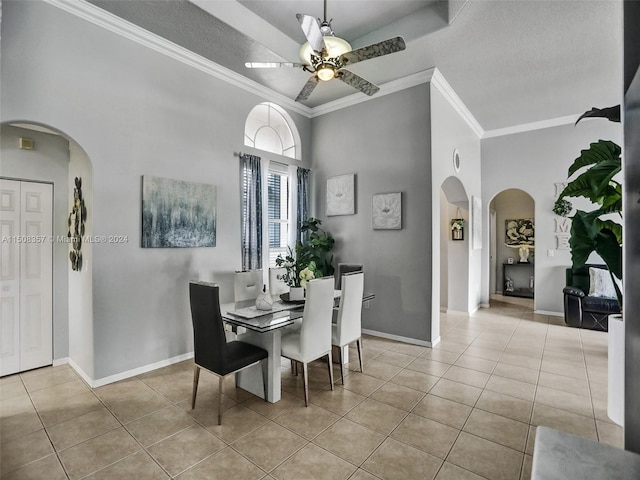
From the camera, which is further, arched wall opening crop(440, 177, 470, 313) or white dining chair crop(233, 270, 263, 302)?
arched wall opening crop(440, 177, 470, 313)

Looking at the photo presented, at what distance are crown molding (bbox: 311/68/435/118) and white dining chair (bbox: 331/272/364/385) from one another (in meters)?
2.73

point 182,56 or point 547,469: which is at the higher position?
point 182,56

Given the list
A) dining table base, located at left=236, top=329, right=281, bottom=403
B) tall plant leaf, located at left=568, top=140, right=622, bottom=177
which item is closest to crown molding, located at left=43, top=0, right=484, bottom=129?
tall plant leaf, located at left=568, top=140, right=622, bottom=177

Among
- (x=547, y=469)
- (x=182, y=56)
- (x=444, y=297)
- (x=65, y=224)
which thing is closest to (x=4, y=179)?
(x=65, y=224)

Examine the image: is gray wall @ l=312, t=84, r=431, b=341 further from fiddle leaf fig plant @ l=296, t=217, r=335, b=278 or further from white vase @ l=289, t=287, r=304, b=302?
white vase @ l=289, t=287, r=304, b=302

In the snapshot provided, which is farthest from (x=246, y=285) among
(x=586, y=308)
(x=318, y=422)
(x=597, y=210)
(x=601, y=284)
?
(x=601, y=284)

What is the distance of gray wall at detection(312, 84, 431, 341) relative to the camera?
4.18 m

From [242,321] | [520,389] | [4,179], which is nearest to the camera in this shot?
[242,321]

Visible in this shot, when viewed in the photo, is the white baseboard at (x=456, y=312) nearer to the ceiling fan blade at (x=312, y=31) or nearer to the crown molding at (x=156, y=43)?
the crown molding at (x=156, y=43)

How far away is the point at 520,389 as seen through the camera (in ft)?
9.74

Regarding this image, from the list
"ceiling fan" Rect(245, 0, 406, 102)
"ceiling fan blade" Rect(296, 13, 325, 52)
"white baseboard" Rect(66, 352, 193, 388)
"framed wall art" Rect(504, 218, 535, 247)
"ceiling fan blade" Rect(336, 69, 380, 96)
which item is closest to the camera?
"ceiling fan blade" Rect(296, 13, 325, 52)

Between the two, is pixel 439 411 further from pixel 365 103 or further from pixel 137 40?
pixel 137 40

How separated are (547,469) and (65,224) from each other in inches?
177

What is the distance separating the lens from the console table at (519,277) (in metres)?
7.81
